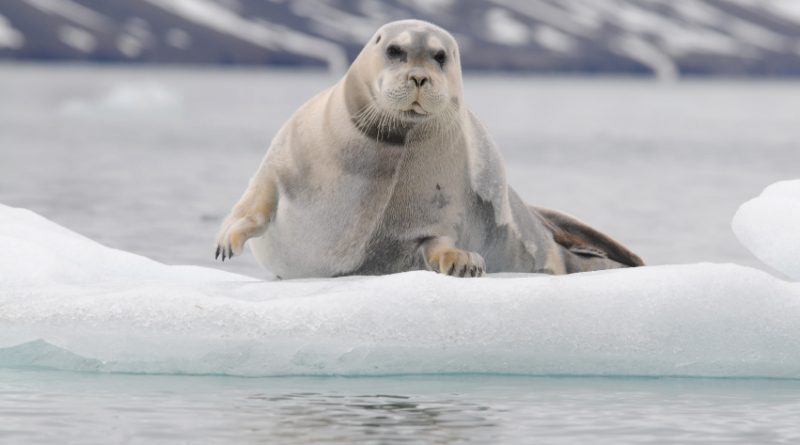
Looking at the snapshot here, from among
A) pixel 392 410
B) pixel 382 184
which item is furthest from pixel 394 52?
pixel 392 410

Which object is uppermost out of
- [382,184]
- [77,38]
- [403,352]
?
[77,38]

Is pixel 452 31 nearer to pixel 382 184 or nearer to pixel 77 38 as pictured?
pixel 77 38

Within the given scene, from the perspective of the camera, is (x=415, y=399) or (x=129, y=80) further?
(x=129, y=80)

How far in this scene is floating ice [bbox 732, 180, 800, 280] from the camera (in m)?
8.20

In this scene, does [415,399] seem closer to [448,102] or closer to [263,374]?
[263,374]

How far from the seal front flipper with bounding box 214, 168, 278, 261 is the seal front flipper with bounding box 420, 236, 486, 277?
0.76 meters

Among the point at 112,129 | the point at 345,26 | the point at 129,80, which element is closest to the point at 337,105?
the point at 112,129

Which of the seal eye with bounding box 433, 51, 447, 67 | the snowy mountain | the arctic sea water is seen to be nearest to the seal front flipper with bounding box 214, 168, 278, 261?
the arctic sea water

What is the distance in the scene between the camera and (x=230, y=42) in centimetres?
11394

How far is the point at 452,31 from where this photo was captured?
372ft

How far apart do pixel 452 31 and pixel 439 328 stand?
107664 mm

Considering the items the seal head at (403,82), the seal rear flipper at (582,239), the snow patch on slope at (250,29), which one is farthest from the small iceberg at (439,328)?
the snow patch on slope at (250,29)

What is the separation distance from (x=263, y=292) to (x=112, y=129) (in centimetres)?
3650

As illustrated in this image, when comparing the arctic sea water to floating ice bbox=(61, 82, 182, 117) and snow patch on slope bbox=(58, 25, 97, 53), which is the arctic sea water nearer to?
floating ice bbox=(61, 82, 182, 117)
